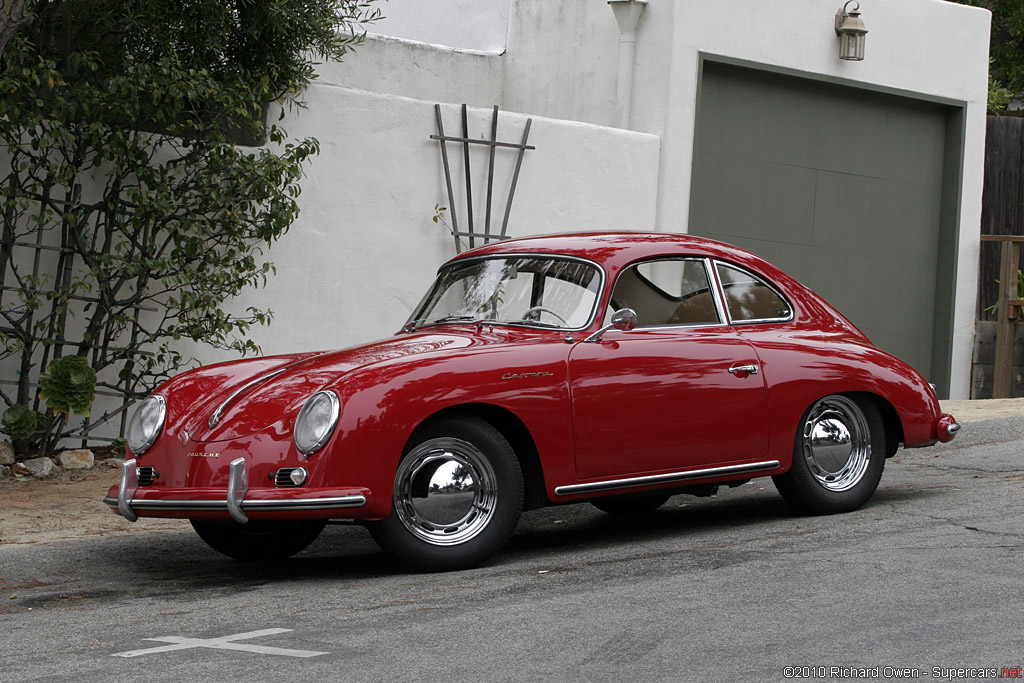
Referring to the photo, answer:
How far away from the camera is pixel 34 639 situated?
471cm

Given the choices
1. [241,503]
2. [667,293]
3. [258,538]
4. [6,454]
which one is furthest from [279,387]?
[6,454]

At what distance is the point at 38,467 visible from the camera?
9039 mm

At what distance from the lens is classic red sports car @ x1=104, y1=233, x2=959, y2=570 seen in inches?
214

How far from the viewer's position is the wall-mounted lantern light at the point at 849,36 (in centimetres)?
1327

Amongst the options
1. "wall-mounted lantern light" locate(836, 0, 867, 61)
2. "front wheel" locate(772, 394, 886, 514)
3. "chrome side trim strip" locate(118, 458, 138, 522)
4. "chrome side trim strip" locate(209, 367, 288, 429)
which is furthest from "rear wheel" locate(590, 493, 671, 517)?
"wall-mounted lantern light" locate(836, 0, 867, 61)

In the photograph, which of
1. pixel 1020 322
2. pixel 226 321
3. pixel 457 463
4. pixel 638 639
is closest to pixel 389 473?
pixel 457 463

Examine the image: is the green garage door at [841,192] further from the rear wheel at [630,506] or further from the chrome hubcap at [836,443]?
the chrome hubcap at [836,443]

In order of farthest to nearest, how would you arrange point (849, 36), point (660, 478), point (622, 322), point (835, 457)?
point (849, 36)
point (835, 457)
point (660, 478)
point (622, 322)

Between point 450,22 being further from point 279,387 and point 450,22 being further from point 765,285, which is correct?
point 279,387

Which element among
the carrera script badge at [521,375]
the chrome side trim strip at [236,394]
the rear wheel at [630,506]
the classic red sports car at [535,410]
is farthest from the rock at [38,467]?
the carrera script badge at [521,375]

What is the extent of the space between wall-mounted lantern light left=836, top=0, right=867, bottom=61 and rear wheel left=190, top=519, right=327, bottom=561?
924cm

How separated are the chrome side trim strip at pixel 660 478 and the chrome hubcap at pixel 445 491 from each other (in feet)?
1.39

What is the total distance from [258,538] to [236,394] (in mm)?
958

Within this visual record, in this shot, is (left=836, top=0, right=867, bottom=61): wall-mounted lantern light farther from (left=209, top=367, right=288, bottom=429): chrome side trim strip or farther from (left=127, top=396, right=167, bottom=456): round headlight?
(left=127, top=396, right=167, bottom=456): round headlight
